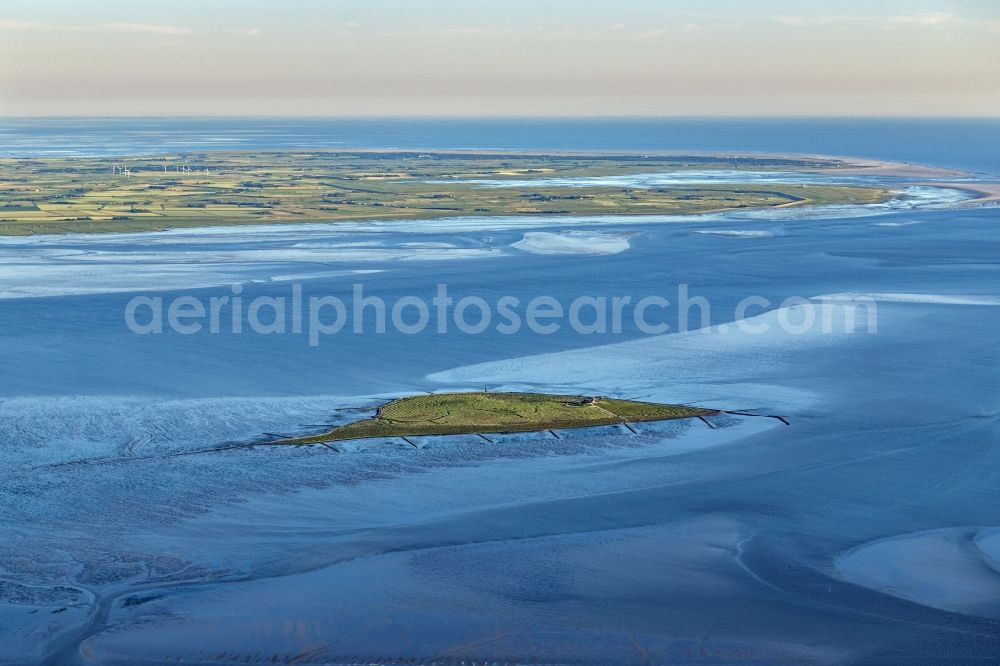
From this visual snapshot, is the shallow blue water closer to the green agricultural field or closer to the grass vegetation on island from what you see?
the grass vegetation on island

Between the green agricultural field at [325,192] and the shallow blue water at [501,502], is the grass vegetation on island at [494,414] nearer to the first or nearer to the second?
the shallow blue water at [501,502]

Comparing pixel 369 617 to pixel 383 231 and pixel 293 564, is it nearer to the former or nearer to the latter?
pixel 293 564

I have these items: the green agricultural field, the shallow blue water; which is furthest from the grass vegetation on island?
the green agricultural field

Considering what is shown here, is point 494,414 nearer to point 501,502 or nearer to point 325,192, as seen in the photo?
point 501,502

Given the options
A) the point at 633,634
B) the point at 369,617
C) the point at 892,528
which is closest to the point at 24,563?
the point at 369,617

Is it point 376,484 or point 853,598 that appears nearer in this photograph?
point 853,598

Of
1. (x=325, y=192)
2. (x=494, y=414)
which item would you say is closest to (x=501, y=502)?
(x=494, y=414)

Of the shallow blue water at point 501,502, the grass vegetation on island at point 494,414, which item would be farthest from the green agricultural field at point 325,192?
the grass vegetation on island at point 494,414
